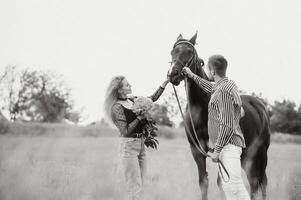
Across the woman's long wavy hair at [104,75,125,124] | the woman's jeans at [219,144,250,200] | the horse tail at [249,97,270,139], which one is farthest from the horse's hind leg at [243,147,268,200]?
the woman's long wavy hair at [104,75,125,124]

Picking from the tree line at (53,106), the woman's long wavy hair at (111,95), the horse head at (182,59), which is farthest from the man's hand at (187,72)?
the tree line at (53,106)

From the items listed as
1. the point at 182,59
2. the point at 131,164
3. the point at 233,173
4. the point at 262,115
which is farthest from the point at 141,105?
the point at 262,115

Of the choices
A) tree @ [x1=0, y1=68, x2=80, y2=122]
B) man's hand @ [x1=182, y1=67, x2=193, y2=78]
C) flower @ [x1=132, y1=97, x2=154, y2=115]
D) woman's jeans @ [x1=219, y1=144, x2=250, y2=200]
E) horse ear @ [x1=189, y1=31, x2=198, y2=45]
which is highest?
horse ear @ [x1=189, y1=31, x2=198, y2=45]

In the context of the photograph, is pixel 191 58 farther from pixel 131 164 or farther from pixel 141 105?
pixel 131 164

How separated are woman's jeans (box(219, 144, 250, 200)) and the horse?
34.1 inches

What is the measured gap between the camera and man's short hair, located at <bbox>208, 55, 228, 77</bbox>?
11.6ft

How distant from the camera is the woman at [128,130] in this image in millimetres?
3982

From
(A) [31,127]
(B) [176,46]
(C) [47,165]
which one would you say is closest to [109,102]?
(B) [176,46]

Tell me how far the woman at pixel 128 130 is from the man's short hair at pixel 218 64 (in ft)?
3.43

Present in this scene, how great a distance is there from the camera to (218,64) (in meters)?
3.54

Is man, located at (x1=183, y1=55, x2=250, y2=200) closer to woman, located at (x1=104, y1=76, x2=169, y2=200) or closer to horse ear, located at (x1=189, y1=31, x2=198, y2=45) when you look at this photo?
woman, located at (x1=104, y1=76, x2=169, y2=200)

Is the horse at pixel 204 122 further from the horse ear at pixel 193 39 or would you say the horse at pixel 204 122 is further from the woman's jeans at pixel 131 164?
the woman's jeans at pixel 131 164

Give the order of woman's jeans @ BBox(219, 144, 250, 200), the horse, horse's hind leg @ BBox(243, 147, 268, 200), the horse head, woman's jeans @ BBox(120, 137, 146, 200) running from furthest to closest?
horse's hind leg @ BBox(243, 147, 268, 200), the horse, the horse head, woman's jeans @ BBox(120, 137, 146, 200), woman's jeans @ BBox(219, 144, 250, 200)

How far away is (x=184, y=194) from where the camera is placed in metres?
5.64
